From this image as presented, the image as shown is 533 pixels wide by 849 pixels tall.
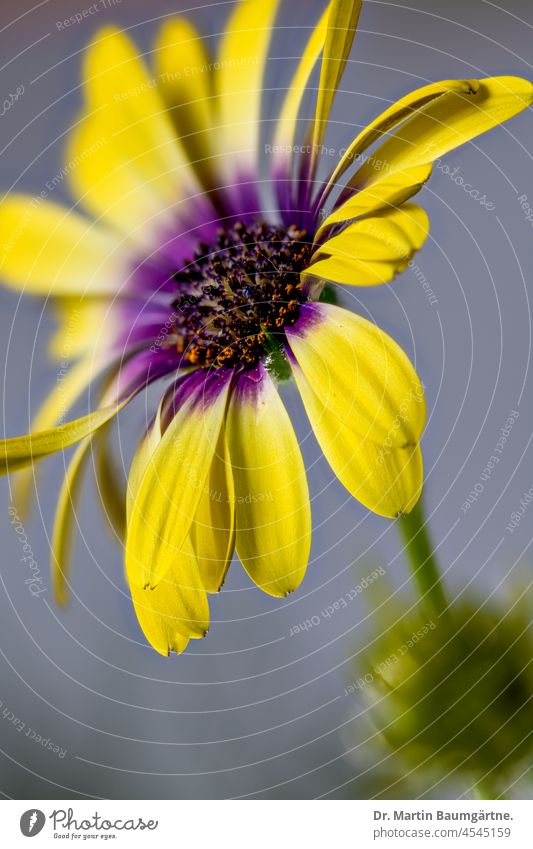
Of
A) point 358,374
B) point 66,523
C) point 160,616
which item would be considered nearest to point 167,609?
point 160,616

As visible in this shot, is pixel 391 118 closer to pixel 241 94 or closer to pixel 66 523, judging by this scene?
pixel 241 94

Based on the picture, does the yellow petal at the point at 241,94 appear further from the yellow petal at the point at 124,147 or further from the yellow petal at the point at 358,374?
the yellow petal at the point at 358,374

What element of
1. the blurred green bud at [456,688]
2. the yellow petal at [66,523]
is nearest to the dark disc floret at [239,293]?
the yellow petal at [66,523]

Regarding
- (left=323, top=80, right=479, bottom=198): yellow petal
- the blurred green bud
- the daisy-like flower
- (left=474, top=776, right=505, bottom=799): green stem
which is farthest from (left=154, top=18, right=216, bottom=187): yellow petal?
(left=474, top=776, right=505, bottom=799): green stem

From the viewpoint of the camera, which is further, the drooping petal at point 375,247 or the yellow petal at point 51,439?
the yellow petal at point 51,439

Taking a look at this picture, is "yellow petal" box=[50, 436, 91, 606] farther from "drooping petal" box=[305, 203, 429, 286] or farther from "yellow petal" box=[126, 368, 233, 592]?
"drooping petal" box=[305, 203, 429, 286]
